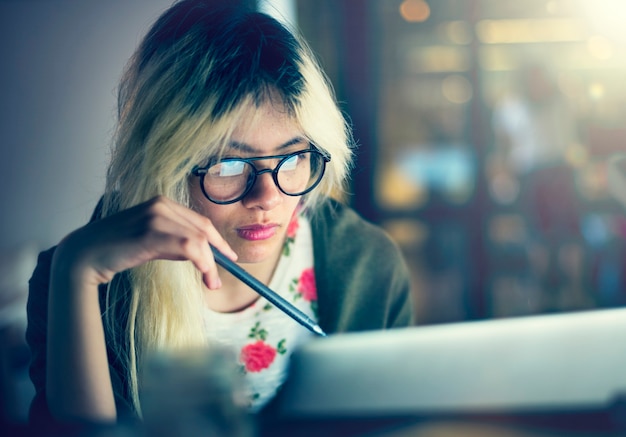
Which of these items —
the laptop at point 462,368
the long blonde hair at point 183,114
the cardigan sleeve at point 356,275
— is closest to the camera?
the laptop at point 462,368

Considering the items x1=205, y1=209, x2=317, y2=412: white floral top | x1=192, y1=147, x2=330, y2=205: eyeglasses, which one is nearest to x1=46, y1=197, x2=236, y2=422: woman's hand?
x1=192, y1=147, x2=330, y2=205: eyeglasses

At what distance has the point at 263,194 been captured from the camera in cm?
87

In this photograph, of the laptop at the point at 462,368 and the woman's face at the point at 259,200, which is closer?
the laptop at the point at 462,368

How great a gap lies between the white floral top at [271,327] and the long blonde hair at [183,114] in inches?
2.4

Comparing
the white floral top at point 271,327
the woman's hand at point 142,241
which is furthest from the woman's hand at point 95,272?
the white floral top at point 271,327

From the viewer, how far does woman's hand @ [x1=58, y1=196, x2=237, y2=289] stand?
0.67 m

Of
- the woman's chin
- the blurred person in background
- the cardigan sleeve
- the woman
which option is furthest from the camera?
the blurred person in background

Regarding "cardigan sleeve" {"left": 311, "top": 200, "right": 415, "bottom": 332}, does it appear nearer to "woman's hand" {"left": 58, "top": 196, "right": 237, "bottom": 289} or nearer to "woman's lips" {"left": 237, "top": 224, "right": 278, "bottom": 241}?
"woman's lips" {"left": 237, "top": 224, "right": 278, "bottom": 241}

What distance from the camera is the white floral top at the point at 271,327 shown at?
100 cm

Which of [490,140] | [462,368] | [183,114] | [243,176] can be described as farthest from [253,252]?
[490,140]

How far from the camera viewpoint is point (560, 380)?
2.00 feet

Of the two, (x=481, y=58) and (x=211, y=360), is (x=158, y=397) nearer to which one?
(x=211, y=360)

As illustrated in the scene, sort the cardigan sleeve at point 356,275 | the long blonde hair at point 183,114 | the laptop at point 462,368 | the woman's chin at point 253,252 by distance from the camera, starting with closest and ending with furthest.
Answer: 1. the laptop at point 462,368
2. the long blonde hair at point 183,114
3. the woman's chin at point 253,252
4. the cardigan sleeve at point 356,275

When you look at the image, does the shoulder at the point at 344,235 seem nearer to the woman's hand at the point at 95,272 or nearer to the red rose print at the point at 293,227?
the red rose print at the point at 293,227
